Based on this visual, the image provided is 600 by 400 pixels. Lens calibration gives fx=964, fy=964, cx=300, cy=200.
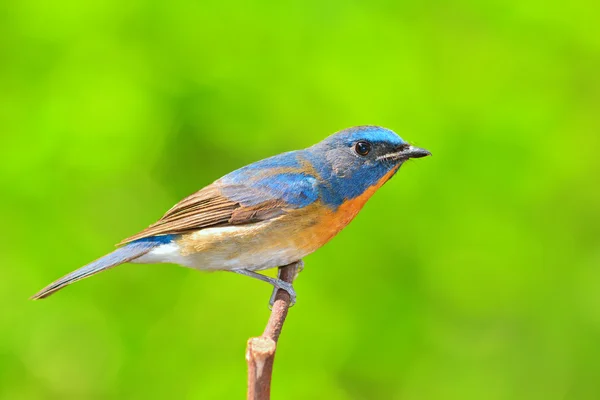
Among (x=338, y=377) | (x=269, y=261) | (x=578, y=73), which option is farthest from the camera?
(x=578, y=73)

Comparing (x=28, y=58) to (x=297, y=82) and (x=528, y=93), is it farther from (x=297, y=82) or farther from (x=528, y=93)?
(x=528, y=93)

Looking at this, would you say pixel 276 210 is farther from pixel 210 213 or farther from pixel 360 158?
A: pixel 360 158

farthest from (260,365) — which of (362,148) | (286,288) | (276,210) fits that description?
(362,148)

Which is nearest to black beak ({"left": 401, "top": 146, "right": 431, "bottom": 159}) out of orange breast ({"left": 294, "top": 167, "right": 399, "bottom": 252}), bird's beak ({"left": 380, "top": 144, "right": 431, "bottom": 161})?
bird's beak ({"left": 380, "top": 144, "right": 431, "bottom": 161})

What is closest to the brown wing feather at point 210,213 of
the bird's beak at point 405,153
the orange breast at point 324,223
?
the orange breast at point 324,223

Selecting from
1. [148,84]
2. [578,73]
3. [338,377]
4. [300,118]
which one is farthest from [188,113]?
[578,73]

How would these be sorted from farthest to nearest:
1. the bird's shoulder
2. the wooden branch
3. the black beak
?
1. the bird's shoulder
2. the black beak
3. the wooden branch

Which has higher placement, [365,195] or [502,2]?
[502,2]

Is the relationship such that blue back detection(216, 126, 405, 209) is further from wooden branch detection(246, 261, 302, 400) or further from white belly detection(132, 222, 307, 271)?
wooden branch detection(246, 261, 302, 400)
